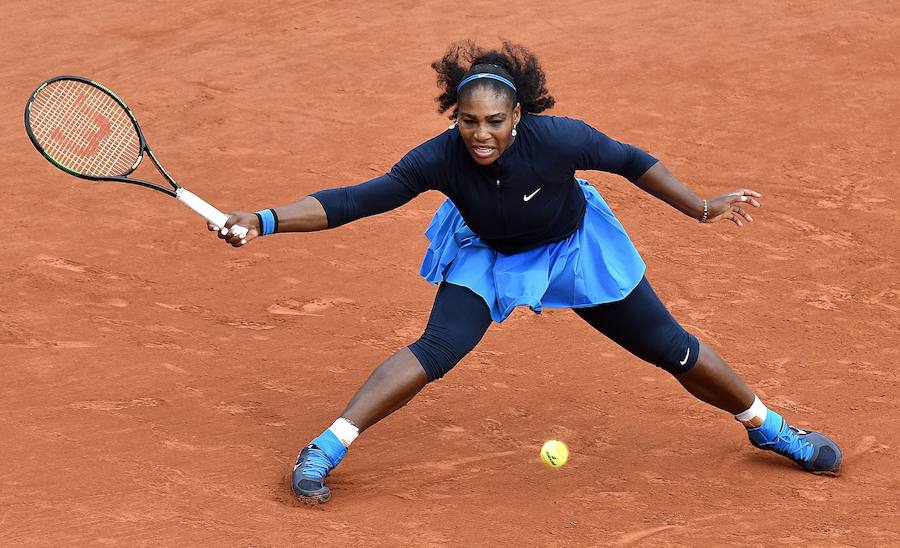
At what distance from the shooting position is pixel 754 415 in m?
5.28

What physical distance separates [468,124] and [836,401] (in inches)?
97.8

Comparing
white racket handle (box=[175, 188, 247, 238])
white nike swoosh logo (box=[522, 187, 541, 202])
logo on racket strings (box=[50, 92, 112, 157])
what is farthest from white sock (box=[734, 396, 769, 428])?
logo on racket strings (box=[50, 92, 112, 157])

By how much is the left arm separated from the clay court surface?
3.64 ft

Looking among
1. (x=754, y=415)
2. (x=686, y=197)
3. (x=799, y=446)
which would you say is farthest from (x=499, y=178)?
(x=799, y=446)

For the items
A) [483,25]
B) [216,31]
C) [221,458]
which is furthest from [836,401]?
[216,31]

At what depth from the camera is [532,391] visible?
611cm

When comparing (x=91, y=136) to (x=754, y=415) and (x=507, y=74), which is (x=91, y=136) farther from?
(x=754, y=415)

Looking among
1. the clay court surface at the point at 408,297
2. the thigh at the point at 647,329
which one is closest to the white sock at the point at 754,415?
the clay court surface at the point at 408,297

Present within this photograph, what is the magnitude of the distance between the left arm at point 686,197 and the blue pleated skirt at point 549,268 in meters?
0.25

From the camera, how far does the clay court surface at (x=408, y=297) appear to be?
16.1ft

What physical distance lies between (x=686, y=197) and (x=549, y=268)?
2.10 ft

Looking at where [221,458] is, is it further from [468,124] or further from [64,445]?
[468,124]

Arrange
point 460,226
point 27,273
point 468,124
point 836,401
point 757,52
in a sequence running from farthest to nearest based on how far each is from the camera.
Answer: point 757,52, point 27,273, point 836,401, point 460,226, point 468,124

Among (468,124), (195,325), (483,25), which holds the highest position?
(468,124)
